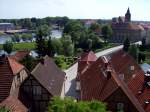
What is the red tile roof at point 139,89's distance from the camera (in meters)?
33.3

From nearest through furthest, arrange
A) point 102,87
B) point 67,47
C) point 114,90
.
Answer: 1. point 114,90
2. point 102,87
3. point 67,47

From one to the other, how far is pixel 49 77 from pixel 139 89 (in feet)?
39.9

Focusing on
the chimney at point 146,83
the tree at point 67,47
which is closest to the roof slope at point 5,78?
the chimney at point 146,83

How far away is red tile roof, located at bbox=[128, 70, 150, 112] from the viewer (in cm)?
3328

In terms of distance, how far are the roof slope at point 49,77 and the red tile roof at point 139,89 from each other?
30.9ft

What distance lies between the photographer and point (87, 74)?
42.9 metres

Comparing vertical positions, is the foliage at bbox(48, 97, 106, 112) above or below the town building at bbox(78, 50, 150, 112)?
above

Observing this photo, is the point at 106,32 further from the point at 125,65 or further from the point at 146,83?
the point at 146,83

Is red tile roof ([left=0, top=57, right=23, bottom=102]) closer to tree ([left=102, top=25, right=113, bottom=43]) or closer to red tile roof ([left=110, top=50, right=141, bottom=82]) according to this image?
red tile roof ([left=110, top=50, right=141, bottom=82])

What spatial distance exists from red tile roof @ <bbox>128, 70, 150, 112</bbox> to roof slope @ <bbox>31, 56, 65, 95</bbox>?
30.9 ft

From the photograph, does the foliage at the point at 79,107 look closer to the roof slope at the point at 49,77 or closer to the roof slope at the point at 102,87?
the roof slope at the point at 102,87

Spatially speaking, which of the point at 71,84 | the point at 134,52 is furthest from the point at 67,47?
the point at 71,84

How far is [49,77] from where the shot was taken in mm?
40875

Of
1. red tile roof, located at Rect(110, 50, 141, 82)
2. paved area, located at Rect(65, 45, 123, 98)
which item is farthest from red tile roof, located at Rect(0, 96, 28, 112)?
red tile roof, located at Rect(110, 50, 141, 82)
